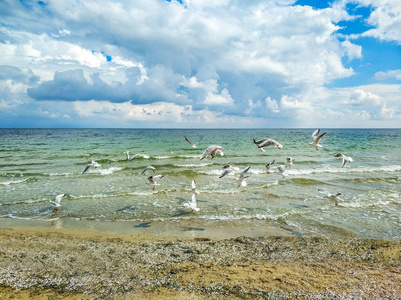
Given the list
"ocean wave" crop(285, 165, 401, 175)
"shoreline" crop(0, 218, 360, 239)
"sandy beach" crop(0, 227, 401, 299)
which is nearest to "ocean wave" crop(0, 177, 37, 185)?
"shoreline" crop(0, 218, 360, 239)

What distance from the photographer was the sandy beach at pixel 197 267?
465 centimetres

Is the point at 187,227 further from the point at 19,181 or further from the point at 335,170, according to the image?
the point at 335,170

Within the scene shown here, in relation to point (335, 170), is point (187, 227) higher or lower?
lower

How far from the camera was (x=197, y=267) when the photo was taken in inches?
214

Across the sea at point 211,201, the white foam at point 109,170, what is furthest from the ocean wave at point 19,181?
the white foam at point 109,170

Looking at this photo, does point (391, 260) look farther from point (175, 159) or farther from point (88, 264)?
point (175, 159)

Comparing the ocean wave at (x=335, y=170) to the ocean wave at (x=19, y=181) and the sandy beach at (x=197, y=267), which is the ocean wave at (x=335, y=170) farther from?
the ocean wave at (x=19, y=181)

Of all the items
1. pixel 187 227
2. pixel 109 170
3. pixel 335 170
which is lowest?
pixel 187 227

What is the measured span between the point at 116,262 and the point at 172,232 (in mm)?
2496

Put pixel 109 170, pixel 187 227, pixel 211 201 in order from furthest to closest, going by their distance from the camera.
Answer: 1. pixel 109 170
2. pixel 211 201
3. pixel 187 227

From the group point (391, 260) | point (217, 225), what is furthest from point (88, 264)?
point (391, 260)

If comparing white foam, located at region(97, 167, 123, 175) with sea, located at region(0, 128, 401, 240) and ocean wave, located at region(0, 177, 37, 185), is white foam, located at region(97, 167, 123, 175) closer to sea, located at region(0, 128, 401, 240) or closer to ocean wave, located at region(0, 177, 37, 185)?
sea, located at region(0, 128, 401, 240)

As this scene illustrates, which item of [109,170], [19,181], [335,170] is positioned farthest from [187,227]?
[335,170]

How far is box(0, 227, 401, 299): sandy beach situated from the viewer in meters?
4.65
